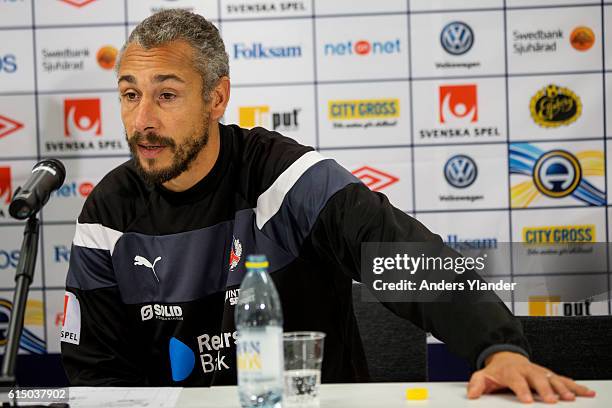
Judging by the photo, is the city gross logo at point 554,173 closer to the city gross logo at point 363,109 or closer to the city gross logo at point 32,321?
the city gross logo at point 363,109

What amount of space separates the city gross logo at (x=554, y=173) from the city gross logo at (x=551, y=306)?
41cm

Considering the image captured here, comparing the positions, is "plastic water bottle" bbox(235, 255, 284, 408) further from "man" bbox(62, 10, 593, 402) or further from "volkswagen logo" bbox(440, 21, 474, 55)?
"volkswagen logo" bbox(440, 21, 474, 55)

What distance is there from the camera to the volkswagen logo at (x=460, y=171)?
3.33m

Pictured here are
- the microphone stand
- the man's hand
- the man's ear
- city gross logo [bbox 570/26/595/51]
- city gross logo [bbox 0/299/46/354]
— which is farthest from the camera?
city gross logo [bbox 0/299/46/354]

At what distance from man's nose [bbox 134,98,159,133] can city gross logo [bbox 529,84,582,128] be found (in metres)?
1.91

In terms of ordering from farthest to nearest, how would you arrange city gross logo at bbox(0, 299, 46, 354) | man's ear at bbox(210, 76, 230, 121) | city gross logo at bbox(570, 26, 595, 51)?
city gross logo at bbox(0, 299, 46, 354)
city gross logo at bbox(570, 26, 595, 51)
man's ear at bbox(210, 76, 230, 121)

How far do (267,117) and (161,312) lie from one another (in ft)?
5.24

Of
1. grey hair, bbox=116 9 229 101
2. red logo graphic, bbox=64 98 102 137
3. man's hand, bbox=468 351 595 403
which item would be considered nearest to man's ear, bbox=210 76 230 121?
grey hair, bbox=116 9 229 101

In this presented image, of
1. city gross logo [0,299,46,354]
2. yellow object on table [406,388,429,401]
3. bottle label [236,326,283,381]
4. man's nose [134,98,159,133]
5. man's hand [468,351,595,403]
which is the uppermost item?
man's nose [134,98,159,133]

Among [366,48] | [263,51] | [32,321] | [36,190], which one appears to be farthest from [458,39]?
[36,190]

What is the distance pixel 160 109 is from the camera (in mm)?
1956

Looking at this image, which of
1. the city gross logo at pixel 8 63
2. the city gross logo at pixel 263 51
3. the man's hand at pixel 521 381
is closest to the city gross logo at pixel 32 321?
the city gross logo at pixel 8 63

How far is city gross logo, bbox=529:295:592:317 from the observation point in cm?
334

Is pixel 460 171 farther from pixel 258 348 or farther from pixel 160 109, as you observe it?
pixel 258 348
